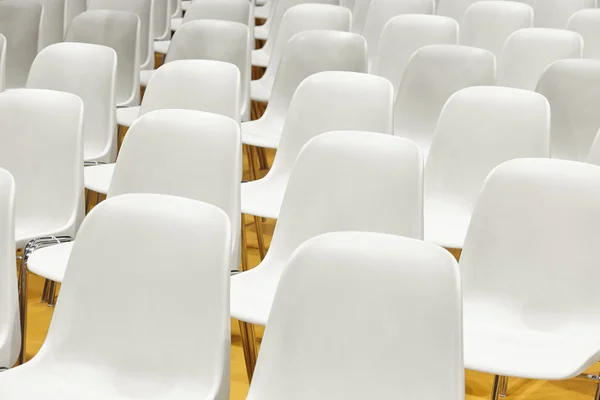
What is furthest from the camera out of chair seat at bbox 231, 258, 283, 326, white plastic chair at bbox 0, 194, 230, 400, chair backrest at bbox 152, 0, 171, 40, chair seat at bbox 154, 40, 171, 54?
chair backrest at bbox 152, 0, 171, 40

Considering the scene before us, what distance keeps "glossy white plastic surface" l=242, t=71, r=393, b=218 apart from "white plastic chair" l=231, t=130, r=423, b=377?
2.55ft

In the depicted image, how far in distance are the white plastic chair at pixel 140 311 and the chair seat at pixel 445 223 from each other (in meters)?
1.15

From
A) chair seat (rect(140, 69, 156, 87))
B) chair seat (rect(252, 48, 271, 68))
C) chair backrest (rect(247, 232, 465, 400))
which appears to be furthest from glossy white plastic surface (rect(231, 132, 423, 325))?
chair seat (rect(252, 48, 271, 68))

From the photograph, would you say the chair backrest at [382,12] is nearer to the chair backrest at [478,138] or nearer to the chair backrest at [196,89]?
the chair backrest at [196,89]

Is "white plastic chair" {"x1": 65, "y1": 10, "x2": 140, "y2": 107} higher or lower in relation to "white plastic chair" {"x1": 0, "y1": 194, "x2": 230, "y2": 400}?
lower

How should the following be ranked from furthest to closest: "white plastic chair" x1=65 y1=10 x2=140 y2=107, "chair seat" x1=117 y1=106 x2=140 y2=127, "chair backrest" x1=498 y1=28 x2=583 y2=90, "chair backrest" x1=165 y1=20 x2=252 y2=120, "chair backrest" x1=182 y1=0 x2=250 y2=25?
"chair backrest" x1=182 y1=0 x2=250 y2=25 → "white plastic chair" x1=65 y1=10 x2=140 y2=107 → "chair backrest" x1=165 y1=20 x2=252 y2=120 → "chair backrest" x1=498 y1=28 x2=583 y2=90 → "chair seat" x1=117 y1=106 x2=140 y2=127

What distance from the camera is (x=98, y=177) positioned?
154 inches

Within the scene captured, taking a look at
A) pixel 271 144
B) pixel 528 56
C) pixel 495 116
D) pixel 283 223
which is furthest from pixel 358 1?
pixel 283 223

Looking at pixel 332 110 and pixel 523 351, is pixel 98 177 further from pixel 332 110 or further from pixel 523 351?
pixel 523 351

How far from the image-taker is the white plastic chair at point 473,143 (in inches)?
139

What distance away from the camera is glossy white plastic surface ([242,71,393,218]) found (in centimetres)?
385

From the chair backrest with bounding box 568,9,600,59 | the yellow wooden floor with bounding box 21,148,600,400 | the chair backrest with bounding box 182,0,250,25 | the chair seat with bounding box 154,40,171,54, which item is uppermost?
the chair backrest with bounding box 568,9,600,59

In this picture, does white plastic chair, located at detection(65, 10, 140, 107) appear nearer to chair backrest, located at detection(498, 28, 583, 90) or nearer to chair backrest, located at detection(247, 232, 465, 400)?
chair backrest, located at detection(498, 28, 583, 90)

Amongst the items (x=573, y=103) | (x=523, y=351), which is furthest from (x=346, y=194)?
(x=573, y=103)
